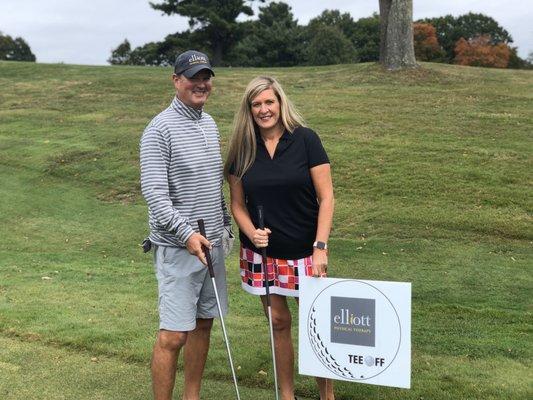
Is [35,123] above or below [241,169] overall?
below

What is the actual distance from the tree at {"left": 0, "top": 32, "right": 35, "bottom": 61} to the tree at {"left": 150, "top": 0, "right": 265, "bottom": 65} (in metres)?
20.9

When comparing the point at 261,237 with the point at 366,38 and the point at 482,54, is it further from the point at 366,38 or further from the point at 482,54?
the point at 366,38

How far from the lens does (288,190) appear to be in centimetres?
375

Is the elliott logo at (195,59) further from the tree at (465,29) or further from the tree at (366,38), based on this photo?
the tree at (465,29)

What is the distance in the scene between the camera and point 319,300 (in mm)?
3713

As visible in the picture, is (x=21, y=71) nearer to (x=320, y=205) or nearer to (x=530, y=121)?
(x=530, y=121)

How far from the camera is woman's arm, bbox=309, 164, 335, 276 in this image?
12.3 feet

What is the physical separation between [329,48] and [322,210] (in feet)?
144

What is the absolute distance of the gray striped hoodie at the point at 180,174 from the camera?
3549 mm

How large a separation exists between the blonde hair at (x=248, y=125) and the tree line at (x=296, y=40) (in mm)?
41521

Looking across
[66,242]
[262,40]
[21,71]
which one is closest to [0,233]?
[66,242]

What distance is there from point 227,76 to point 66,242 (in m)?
13.6

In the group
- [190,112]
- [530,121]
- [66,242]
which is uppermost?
[190,112]

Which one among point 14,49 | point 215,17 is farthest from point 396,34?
point 14,49
